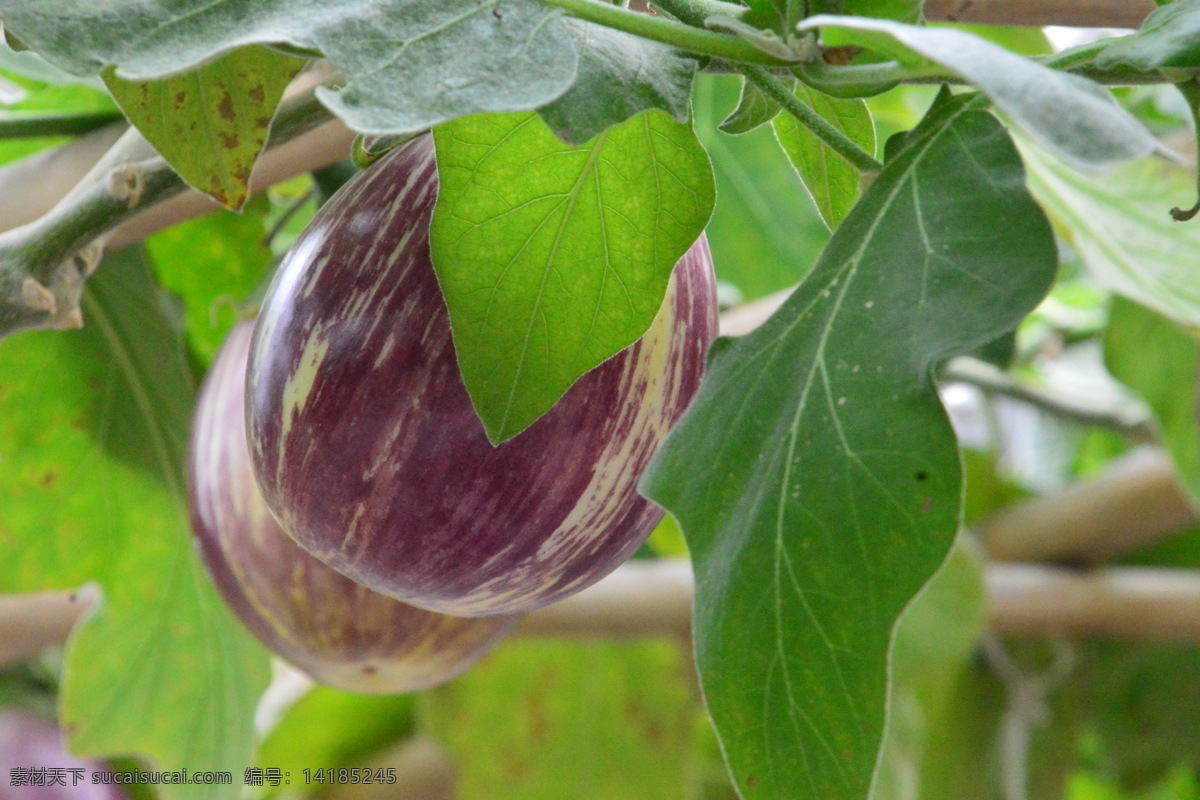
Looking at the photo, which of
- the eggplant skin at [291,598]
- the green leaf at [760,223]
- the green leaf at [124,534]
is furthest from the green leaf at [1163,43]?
the green leaf at [760,223]

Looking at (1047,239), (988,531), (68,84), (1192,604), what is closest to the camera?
(1047,239)

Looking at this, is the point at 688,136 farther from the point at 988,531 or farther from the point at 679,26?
the point at 988,531

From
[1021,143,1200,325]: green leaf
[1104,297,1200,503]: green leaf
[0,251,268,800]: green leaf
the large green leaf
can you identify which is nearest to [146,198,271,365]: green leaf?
[0,251,268,800]: green leaf

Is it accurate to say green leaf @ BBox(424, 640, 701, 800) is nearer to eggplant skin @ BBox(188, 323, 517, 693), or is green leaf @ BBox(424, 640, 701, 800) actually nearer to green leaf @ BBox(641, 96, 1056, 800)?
eggplant skin @ BBox(188, 323, 517, 693)

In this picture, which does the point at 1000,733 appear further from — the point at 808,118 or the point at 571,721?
the point at 808,118

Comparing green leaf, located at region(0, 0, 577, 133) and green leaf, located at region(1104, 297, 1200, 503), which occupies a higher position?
green leaf, located at region(0, 0, 577, 133)

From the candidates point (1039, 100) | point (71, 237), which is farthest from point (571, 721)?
point (1039, 100)

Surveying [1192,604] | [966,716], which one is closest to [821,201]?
[1192,604]
